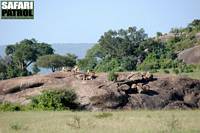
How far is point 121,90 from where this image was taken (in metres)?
45.9

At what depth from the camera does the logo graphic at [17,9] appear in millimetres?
24672

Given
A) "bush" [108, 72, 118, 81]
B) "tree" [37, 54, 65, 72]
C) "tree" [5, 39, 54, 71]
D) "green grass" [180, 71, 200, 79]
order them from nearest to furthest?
"bush" [108, 72, 118, 81] < "green grass" [180, 71, 200, 79] < "tree" [37, 54, 65, 72] < "tree" [5, 39, 54, 71]

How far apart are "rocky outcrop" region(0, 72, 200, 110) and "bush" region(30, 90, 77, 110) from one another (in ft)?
8.90

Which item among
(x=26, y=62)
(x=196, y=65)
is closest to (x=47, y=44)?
(x=26, y=62)

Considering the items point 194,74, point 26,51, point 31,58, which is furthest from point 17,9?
point 31,58

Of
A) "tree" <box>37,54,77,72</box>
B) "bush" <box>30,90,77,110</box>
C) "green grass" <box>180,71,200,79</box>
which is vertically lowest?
"bush" <box>30,90,77,110</box>

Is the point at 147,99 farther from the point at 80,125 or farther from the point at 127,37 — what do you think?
the point at 127,37

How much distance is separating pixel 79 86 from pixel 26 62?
153ft

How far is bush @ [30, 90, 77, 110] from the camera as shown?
39.1 metres

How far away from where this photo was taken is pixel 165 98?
46.5 meters

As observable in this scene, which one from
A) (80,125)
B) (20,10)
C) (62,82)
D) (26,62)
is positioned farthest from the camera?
(26,62)

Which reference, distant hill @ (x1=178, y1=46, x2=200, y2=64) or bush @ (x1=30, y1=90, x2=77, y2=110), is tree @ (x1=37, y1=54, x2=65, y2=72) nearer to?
distant hill @ (x1=178, y1=46, x2=200, y2=64)

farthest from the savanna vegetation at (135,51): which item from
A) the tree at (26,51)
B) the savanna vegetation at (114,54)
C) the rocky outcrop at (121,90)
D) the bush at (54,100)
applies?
the bush at (54,100)

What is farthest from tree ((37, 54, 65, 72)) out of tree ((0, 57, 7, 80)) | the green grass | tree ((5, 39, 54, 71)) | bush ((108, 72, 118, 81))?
bush ((108, 72, 118, 81))
